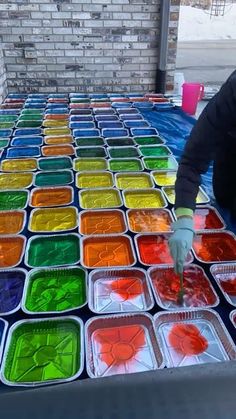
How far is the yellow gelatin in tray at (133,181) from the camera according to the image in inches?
105

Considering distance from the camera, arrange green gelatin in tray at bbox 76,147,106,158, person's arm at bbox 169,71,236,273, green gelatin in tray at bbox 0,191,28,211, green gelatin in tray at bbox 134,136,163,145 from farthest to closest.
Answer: green gelatin in tray at bbox 134,136,163,145 < green gelatin in tray at bbox 76,147,106,158 < green gelatin in tray at bbox 0,191,28,211 < person's arm at bbox 169,71,236,273

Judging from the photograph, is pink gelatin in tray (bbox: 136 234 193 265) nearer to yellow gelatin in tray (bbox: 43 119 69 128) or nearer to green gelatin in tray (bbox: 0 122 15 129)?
yellow gelatin in tray (bbox: 43 119 69 128)

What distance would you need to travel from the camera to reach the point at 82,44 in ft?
16.1

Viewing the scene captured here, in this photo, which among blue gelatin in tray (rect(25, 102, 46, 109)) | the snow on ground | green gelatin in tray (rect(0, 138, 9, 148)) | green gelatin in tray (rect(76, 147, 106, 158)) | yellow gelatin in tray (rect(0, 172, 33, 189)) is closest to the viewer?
yellow gelatin in tray (rect(0, 172, 33, 189))

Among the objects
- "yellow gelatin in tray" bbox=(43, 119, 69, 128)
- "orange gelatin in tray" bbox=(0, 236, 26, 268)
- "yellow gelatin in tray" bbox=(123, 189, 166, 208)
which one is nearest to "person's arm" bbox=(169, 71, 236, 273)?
"yellow gelatin in tray" bbox=(123, 189, 166, 208)

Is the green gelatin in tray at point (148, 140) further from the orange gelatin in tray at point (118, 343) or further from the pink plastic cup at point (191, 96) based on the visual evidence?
the orange gelatin in tray at point (118, 343)

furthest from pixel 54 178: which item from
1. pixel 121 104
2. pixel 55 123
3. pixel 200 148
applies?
pixel 121 104

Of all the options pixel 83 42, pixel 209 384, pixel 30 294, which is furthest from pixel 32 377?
pixel 83 42

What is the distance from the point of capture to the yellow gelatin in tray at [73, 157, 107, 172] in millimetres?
2940

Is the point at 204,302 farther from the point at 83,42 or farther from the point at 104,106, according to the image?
the point at 83,42

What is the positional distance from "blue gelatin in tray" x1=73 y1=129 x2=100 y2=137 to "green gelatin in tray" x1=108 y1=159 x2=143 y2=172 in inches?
26.9

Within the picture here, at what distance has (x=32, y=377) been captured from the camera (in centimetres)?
134

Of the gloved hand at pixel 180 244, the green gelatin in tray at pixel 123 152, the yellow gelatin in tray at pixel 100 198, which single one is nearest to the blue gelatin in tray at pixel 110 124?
the green gelatin in tray at pixel 123 152

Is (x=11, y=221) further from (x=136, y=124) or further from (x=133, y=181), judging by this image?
(x=136, y=124)
